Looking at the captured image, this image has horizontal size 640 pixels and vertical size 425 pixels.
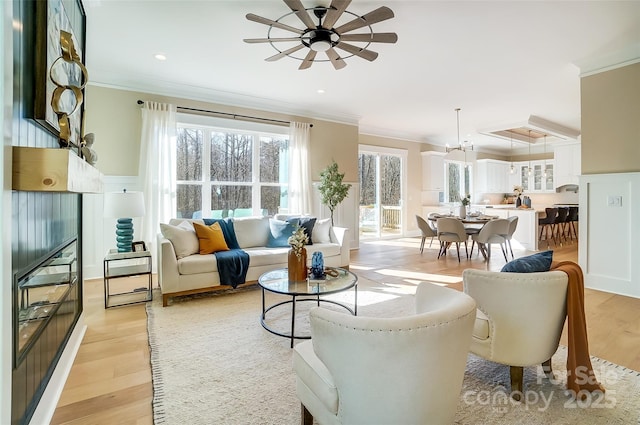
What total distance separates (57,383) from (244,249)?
2.47 metres

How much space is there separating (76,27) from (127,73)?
2012mm

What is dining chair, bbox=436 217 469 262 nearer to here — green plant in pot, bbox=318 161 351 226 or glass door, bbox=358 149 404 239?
green plant in pot, bbox=318 161 351 226

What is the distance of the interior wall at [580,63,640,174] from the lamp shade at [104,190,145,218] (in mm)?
5445

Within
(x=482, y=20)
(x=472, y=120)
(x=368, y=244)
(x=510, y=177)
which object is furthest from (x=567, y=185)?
(x=482, y=20)

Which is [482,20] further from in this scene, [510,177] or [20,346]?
[510,177]

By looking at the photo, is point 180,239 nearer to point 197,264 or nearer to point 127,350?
point 197,264

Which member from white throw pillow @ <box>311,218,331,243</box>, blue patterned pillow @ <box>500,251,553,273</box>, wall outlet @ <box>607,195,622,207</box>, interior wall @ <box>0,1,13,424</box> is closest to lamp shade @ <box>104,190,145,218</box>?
white throw pillow @ <box>311,218,331,243</box>

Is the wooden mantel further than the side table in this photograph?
No

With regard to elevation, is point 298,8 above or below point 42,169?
above

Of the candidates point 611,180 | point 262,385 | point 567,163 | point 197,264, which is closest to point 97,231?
point 197,264

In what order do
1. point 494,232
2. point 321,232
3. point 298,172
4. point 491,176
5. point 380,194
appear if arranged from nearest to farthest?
point 321,232 < point 494,232 < point 298,172 < point 380,194 < point 491,176

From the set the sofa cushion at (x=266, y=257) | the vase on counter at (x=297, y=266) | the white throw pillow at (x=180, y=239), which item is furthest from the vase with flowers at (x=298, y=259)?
the white throw pillow at (x=180, y=239)

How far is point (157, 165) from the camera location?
4551 mm

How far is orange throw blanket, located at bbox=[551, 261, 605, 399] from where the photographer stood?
67.5 inches
